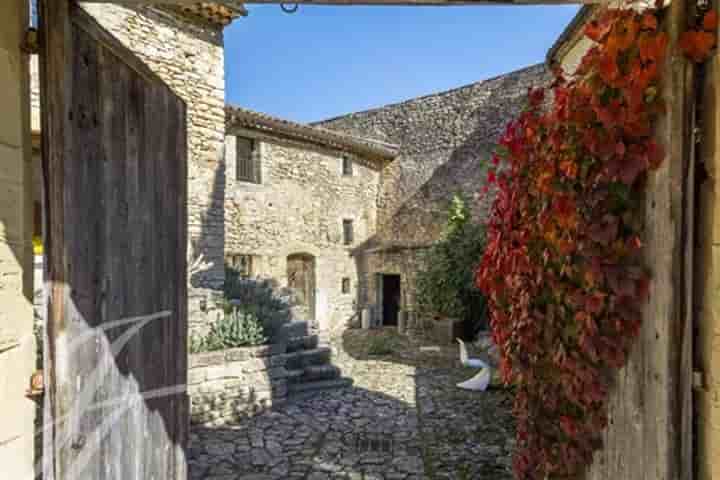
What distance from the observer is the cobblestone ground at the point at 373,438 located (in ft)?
12.0

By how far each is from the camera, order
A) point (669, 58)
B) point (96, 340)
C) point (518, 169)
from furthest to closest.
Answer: point (518, 169)
point (96, 340)
point (669, 58)

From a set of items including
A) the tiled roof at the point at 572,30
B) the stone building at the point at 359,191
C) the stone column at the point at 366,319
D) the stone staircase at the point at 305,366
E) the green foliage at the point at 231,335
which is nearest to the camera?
the tiled roof at the point at 572,30

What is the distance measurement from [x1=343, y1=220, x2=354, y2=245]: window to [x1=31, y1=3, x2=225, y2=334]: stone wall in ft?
17.8

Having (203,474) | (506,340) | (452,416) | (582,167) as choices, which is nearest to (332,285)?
(452,416)

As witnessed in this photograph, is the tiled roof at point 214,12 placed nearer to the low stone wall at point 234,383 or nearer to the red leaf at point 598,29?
the low stone wall at point 234,383

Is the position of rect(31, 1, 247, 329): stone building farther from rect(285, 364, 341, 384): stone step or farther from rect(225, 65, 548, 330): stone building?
rect(225, 65, 548, 330): stone building

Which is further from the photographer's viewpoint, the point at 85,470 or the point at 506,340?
the point at 506,340

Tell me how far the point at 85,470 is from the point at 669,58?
2.29m

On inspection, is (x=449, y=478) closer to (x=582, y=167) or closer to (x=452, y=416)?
(x=452, y=416)

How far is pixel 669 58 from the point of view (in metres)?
1.22

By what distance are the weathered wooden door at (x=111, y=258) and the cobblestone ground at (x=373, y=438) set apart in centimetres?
181

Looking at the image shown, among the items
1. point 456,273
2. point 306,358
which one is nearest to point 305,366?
point 306,358

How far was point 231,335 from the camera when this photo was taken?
5484 mm

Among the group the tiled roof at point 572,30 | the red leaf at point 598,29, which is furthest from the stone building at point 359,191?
the red leaf at point 598,29
